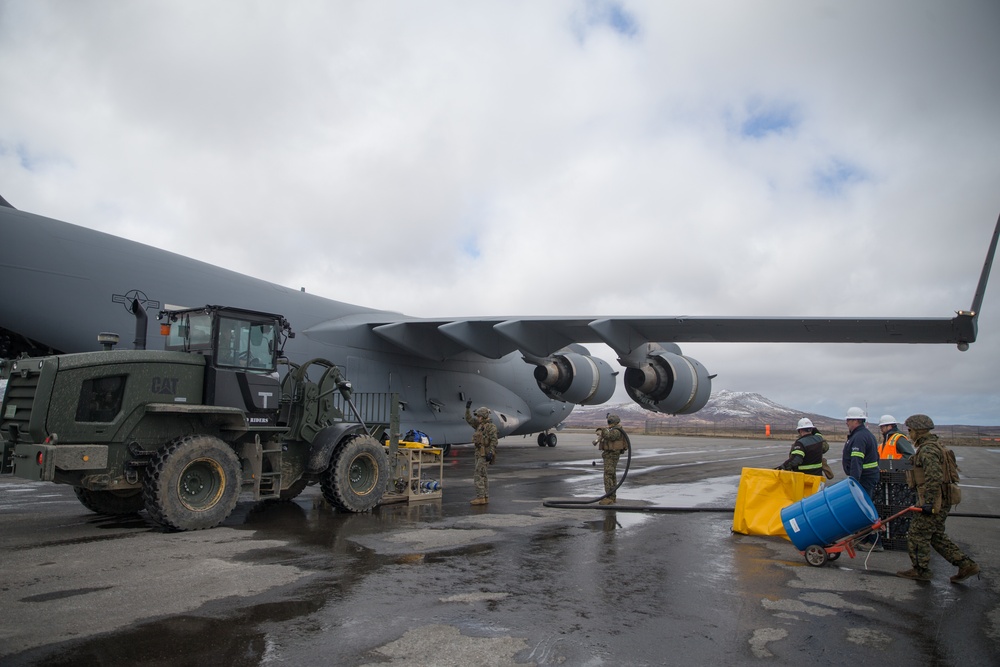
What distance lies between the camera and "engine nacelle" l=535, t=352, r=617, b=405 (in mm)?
18750

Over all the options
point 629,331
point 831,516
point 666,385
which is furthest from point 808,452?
point 666,385

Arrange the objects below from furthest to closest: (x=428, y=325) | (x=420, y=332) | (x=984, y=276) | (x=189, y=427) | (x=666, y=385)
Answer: (x=666, y=385)
(x=420, y=332)
(x=428, y=325)
(x=984, y=276)
(x=189, y=427)

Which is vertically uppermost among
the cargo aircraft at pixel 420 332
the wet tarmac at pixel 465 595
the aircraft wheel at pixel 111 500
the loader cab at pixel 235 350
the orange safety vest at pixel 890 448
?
the cargo aircraft at pixel 420 332

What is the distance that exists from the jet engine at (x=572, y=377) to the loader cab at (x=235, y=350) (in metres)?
10.0

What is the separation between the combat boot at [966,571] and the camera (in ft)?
19.2

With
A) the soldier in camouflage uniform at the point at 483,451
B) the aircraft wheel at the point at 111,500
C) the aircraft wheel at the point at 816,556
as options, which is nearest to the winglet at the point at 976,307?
the aircraft wheel at the point at 816,556

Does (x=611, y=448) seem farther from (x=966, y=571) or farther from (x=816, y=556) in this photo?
(x=966, y=571)

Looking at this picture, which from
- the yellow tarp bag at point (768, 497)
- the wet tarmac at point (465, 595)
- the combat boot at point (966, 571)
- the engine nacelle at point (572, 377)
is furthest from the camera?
the engine nacelle at point (572, 377)

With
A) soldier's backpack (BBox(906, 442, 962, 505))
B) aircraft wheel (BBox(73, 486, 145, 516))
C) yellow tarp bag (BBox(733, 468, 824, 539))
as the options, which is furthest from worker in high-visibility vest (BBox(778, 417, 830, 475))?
aircraft wheel (BBox(73, 486, 145, 516))

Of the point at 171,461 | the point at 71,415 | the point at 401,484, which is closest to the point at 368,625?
the point at 171,461

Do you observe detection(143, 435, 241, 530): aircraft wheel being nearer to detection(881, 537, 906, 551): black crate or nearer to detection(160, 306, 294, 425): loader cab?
detection(160, 306, 294, 425): loader cab

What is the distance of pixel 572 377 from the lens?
18.7 m

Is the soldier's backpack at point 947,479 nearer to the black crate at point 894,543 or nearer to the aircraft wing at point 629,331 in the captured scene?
the black crate at point 894,543

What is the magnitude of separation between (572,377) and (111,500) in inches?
484
